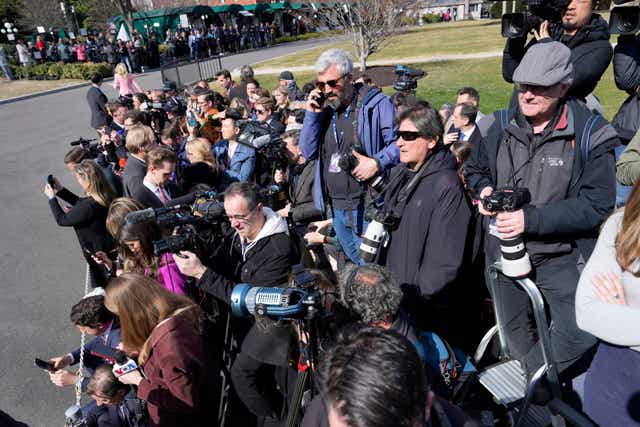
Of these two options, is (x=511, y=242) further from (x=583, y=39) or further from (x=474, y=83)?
(x=474, y=83)

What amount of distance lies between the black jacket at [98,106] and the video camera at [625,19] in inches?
380

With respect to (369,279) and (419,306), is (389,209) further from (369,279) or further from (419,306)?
(369,279)

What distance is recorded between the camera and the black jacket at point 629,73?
356cm

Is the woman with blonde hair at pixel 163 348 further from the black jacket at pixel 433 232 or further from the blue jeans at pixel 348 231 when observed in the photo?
the blue jeans at pixel 348 231

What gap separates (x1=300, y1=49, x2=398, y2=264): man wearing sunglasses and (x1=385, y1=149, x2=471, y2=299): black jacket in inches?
23.1

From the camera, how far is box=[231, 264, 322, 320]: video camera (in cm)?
209

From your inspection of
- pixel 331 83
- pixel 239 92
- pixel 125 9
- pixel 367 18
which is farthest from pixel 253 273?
pixel 125 9

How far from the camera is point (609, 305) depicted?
74.6 inches

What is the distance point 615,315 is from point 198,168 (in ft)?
15.3

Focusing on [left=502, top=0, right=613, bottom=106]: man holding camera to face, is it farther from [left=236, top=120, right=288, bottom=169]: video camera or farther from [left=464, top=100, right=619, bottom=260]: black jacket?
[left=236, top=120, right=288, bottom=169]: video camera

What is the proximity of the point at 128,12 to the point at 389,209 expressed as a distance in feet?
127

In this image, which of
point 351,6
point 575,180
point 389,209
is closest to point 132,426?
point 389,209

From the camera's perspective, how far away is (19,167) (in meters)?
11.2

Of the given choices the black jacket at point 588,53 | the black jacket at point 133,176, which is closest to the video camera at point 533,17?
the black jacket at point 588,53
